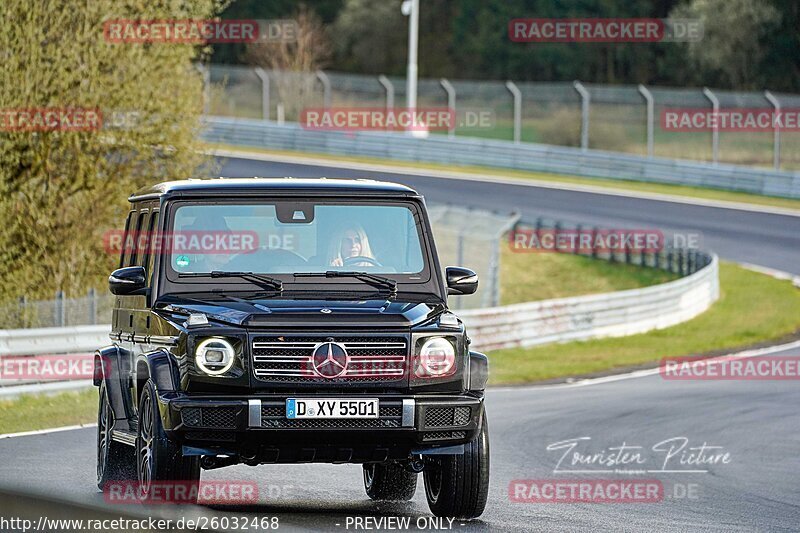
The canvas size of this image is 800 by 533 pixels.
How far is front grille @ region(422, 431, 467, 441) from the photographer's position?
28.8 feet

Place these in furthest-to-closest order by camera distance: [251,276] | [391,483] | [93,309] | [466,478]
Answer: [93,309] → [391,483] → [251,276] → [466,478]

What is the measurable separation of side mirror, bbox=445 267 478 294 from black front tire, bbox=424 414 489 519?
896 mm

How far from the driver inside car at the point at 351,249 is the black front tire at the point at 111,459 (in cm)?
216

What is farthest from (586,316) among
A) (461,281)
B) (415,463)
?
(415,463)

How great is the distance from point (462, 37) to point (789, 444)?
78675 millimetres

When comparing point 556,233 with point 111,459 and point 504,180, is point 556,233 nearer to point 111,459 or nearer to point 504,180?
point 504,180

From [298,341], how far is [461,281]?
1404mm

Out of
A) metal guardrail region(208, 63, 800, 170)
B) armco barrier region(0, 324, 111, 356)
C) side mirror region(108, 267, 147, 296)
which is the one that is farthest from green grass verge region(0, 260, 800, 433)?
metal guardrail region(208, 63, 800, 170)

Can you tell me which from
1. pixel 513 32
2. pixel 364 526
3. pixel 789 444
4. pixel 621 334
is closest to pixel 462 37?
Answer: pixel 513 32

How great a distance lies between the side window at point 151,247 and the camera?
9625 millimetres

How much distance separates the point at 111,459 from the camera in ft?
35.0

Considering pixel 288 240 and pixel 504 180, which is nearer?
A: pixel 288 240

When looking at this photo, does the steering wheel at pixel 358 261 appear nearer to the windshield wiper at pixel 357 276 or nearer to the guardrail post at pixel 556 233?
the windshield wiper at pixel 357 276

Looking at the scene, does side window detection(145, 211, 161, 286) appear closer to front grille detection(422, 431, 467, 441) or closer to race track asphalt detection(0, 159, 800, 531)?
race track asphalt detection(0, 159, 800, 531)
